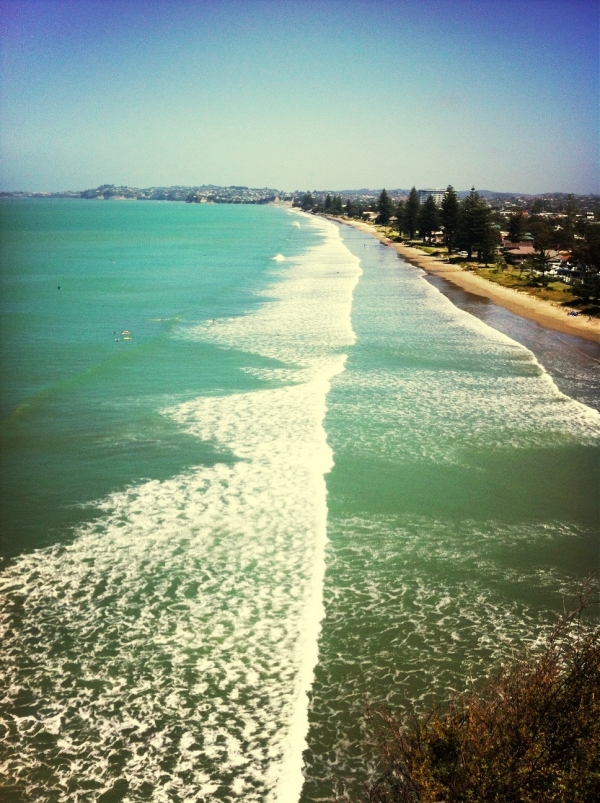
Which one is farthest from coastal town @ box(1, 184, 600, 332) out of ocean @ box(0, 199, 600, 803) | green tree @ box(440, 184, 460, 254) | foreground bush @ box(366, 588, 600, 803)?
foreground bush @ box(366, 588, 600, 803)

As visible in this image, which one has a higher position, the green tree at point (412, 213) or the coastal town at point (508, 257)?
the green tree at point (412, 213)

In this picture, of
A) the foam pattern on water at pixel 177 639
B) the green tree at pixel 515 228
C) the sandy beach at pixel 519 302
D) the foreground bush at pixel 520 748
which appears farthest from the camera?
the green tree at pixel 515 228

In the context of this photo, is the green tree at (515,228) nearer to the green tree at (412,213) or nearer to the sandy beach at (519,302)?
the sandy beach at (519,302)

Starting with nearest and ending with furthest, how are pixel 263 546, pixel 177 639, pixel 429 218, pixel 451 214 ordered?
1. pixel 177 639
2. pixel 263 546
3. pixel 451 214
4. pixel 429 218

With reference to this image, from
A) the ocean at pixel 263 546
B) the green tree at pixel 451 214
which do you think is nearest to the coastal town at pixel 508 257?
the green tree at pixel 451 214

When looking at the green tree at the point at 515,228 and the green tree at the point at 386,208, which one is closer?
the green tree at the point at 515,228

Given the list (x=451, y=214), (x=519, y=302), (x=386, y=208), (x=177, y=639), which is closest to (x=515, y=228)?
(x=451, y=214)

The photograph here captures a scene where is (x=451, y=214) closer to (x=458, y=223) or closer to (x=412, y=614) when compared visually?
(x=458, y=223)
